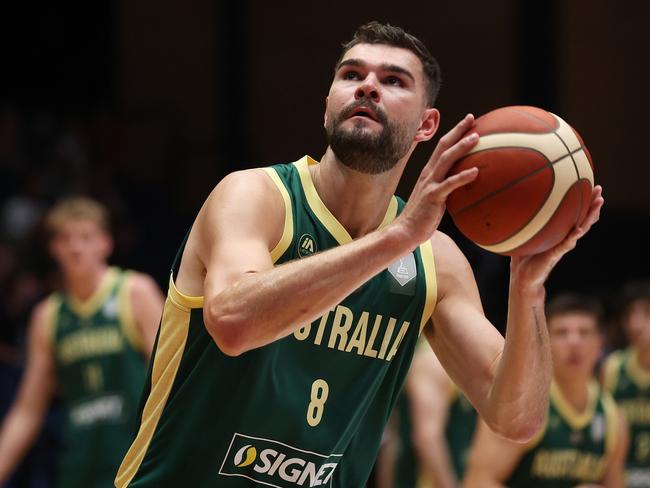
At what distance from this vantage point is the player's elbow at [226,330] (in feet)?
11.0

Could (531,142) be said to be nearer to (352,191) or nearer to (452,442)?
(352,191)

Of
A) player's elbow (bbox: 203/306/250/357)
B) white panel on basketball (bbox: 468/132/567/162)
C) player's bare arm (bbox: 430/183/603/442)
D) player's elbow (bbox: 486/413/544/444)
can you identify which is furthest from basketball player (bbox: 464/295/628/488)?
player's elbow (bbox: 203/306/250/357)

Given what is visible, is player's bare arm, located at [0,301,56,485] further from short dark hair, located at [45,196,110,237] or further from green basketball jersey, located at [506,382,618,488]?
green basketball jersey, located at [506,382,618,488]

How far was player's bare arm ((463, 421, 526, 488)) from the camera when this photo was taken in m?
6.50

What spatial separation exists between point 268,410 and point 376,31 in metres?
1.22

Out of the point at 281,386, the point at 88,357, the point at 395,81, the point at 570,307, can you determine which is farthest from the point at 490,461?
the point at 395,81

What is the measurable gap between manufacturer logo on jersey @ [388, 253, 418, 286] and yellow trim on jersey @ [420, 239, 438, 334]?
0.04 m

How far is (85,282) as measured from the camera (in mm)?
7582

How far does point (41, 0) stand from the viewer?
14.9m

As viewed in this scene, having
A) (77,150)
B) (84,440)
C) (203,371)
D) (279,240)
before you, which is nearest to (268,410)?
(203,371)

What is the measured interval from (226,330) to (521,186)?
2.86ft

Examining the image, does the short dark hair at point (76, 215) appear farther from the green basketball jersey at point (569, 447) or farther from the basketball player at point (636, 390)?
the basketball player at point (636, 390)

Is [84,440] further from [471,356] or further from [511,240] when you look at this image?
[511,240]

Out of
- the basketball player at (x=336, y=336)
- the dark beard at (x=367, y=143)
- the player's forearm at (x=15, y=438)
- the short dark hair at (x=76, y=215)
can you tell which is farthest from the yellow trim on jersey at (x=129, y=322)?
the dark beard at (x=367, y=143)
